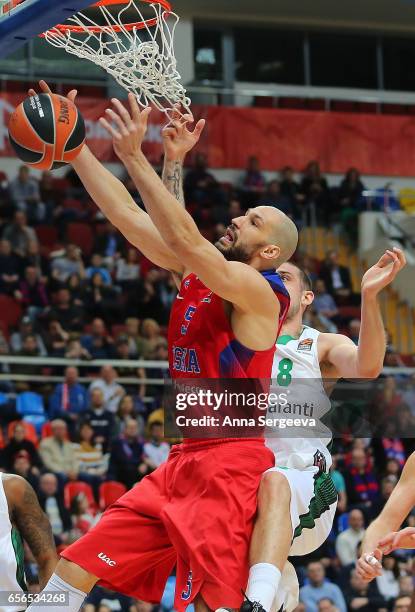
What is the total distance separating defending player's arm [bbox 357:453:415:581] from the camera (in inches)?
209

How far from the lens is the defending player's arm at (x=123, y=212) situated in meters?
6.07

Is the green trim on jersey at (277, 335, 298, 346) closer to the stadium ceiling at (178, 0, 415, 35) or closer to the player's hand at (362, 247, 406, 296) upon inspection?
the player's hand at (362, 247, 406, 296)

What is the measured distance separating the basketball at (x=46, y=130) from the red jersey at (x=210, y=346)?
3.20 feet

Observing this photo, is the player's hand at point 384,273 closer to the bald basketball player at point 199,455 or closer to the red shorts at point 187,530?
the bald basketball player at point 199,455

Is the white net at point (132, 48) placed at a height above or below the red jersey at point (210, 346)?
above

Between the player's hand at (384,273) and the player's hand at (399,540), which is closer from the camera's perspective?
the player's hand at (399,540)

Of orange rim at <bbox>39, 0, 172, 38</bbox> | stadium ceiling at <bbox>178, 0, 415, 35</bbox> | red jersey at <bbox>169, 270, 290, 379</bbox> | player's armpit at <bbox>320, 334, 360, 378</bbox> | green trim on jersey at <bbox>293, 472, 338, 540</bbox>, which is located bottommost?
green trim on jersey at <bbox>293, 472, 338, 540</bbox>

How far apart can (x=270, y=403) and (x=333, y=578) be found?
6.61m

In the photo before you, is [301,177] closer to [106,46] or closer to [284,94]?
[284,94]

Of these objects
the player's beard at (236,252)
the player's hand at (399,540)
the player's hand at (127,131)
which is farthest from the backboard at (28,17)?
the player's hand at (399,540)

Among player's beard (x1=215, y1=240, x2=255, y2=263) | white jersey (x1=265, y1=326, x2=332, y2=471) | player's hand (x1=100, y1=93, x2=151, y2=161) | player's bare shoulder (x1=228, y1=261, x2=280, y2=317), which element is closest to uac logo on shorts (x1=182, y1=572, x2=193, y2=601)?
white jersey (x1=265, y1=326, x2=332, y2=471)

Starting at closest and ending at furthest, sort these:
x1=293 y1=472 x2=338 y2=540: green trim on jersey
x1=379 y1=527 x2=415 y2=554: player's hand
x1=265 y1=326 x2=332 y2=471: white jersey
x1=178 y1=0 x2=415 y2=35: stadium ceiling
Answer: x1=379 y1=527 x2=415 y2=554: player's hand < x1=293 y1=472 x2=338 y2=540: green trim on jersey < x1=265 y1=326 x2=332 y2=471: white jersey < x1=178 y1=0 x2=415 y2=35: stadium ceiling

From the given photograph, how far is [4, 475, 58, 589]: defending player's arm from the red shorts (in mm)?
331

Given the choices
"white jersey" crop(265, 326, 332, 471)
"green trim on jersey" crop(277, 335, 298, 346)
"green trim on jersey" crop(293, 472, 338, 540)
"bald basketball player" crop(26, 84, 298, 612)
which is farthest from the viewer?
"green trim on jersey" crop(277, 335, 298, 346)
